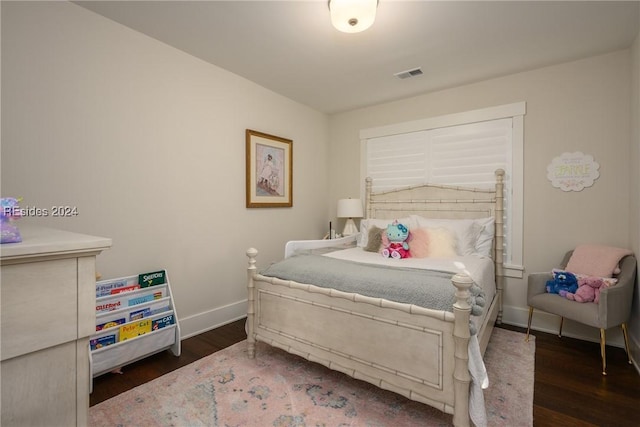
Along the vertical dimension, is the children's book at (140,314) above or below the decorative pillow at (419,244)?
below

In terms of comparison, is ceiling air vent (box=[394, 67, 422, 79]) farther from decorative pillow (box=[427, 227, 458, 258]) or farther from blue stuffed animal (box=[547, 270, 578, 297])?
blue stuffed animal (box=[547, 270, 578, 297])

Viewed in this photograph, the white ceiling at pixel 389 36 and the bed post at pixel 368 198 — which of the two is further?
the bed post at pixel 368 198

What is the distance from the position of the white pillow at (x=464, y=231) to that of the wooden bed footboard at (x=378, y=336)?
93 centimetres

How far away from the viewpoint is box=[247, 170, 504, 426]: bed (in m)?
1.47

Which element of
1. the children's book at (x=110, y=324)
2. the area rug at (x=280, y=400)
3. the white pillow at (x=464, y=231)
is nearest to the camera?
the area rug at (x=280, y=400)

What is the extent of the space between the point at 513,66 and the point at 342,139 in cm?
209

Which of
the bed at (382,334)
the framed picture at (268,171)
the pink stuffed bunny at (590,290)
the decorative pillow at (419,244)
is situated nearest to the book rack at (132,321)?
the bed at (382,334)

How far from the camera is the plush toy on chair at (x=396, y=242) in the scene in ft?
8.66

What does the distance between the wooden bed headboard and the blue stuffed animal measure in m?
0.52

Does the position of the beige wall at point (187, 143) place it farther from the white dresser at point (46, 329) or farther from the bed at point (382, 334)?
the white dresser at point (46, 329)

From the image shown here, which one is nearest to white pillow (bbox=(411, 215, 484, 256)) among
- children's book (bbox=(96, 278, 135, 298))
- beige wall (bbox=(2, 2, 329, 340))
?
beige wall (bbox=(2, 2, 329, 340))

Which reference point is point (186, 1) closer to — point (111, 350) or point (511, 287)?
point (111, 350)

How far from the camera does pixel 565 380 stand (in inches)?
79.4

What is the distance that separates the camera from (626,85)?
2512mm
